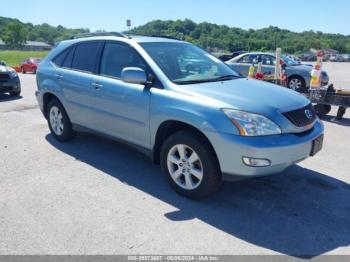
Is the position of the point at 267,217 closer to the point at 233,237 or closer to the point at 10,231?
the point at 233,237

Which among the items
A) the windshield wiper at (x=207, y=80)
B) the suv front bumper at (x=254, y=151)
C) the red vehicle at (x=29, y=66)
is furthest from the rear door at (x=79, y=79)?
the red vehicle at (x=29, y=66)

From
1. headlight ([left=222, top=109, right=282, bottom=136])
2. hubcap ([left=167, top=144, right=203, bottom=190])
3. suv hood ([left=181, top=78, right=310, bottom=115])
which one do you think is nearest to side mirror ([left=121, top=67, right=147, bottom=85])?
suv hood ([left=181, top=78, right=310, bottom=115])

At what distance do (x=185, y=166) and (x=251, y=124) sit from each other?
919 millimetres

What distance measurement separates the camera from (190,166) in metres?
3.86

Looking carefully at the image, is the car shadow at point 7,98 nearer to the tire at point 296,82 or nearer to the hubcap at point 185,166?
the hubcap at point 185,166

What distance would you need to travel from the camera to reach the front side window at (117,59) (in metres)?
4.46

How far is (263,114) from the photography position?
3496 mm

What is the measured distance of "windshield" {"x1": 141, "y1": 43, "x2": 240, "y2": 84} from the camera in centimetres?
427

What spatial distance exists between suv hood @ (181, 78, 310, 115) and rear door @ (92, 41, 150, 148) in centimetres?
68

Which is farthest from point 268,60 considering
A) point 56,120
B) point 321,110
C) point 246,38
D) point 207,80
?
point 246,38

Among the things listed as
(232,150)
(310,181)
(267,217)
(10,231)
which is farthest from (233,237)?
(10,231)

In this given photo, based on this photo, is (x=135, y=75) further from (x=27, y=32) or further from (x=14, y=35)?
(x=27, y=32)

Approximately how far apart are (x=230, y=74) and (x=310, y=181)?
1778 mm

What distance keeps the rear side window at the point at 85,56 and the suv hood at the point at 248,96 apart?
1820mm
